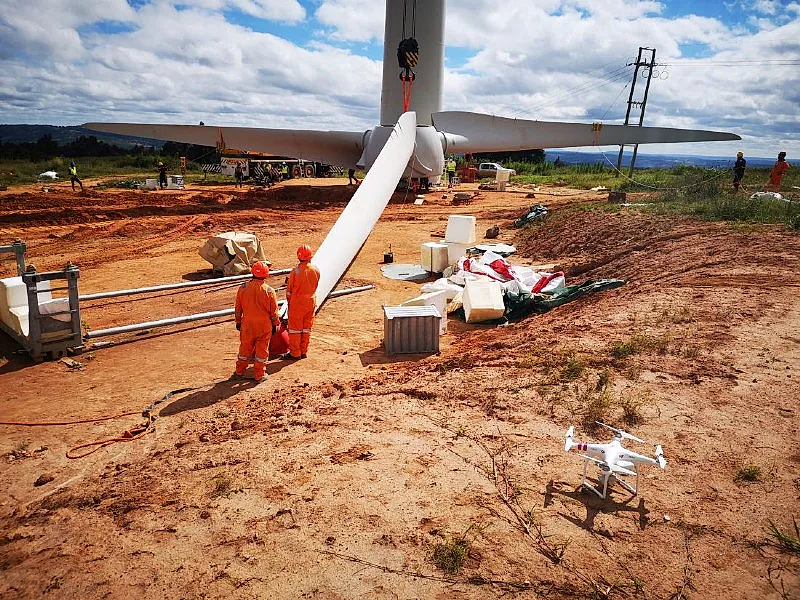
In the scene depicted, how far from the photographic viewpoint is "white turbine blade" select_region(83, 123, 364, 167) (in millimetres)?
19875

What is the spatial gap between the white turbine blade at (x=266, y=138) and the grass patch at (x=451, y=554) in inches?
792

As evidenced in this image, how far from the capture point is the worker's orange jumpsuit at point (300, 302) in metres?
6.91

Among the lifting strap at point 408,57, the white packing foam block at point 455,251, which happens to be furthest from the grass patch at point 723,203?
the lifting strap at point 408,57

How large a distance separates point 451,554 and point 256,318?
3876 millimetres

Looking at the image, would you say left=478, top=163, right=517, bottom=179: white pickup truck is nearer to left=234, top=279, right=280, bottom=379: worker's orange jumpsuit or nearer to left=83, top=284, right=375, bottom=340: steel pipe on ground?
left=83, top=284, right=375, bottom=340: steel pipe on ground

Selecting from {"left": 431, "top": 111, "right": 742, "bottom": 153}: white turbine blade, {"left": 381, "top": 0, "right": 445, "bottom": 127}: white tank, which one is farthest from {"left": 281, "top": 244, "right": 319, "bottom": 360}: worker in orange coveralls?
{"left": 381, "top": 0, "right": 445, "bottom": 127}: white tank

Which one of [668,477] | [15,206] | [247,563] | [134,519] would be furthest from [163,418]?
[15,206]

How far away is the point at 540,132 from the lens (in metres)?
Result: 20.6

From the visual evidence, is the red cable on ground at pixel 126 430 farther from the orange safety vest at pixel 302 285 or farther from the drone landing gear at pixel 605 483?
the drone landing gear at pixel 605 483

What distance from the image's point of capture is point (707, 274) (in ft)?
28.6

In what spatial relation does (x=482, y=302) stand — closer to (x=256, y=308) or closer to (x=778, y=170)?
(x=256, y=308)

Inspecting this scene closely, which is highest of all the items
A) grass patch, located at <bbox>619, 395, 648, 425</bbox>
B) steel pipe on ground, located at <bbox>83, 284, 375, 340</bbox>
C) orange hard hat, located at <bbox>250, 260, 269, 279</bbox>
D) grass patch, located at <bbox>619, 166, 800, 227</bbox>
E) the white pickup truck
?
the white pickup truck

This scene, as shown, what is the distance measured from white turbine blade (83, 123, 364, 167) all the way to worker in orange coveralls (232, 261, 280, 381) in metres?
16.3

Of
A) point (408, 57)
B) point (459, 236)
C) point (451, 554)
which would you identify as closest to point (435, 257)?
point (459, 236)
